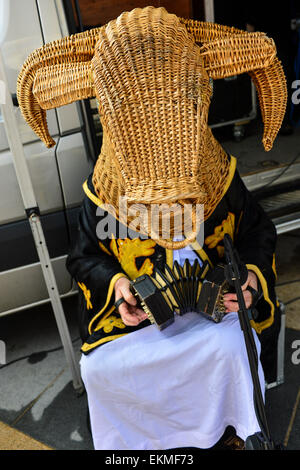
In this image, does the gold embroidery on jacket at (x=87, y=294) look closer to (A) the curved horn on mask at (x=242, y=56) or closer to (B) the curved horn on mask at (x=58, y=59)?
(B) the curved horn on mask at (x=58, y=59)

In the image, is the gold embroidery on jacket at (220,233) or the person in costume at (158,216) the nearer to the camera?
the person in costume at (158,216)

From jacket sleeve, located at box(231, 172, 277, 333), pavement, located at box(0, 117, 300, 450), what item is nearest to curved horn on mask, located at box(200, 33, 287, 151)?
jacket sleeve, located at box(231, 172, 277, 333)

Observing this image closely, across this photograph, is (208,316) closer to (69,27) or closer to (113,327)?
(113,327)

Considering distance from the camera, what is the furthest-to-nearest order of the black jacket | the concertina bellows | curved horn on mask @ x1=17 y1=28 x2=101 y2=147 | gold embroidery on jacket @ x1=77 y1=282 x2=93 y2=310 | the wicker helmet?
gold embroidery on jacket @ x1=77 y1=282 x2=93 y2=310, the black jacket, the concertina bellows, curved horn on mask @ x1=17 y1=28 x2=101 y2=147, the wicker helmet

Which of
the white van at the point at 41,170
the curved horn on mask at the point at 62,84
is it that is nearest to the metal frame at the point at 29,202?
the white van at the point at 41,170

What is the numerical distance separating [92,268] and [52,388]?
3.47 feet

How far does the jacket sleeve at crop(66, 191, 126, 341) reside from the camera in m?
1.87

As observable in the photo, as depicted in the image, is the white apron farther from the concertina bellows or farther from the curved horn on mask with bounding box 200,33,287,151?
the curved horn on mask with bounding box 200,33,287,151

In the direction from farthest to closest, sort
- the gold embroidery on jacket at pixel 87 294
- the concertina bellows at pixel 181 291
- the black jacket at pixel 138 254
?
the gold embroidery on jacket at pixel 87 294 → the black jacket at pixel 138 254 → the concertina bellows at pixel 181 291

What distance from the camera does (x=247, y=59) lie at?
136 cm

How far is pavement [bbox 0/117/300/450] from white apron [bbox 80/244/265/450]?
0.44 metres

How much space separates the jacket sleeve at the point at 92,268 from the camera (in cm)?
187

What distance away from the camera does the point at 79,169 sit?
2467mm
